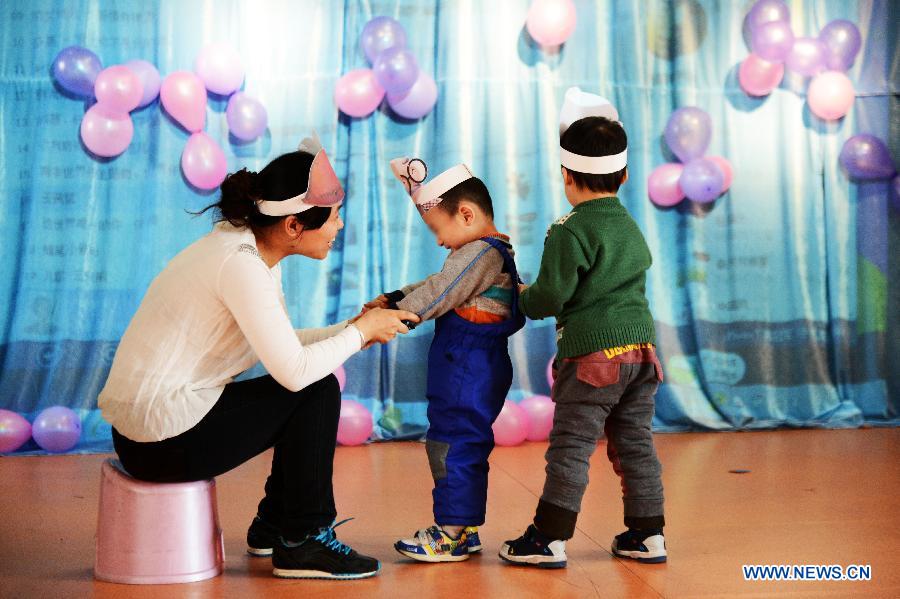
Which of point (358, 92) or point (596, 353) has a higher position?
point (358, 92)

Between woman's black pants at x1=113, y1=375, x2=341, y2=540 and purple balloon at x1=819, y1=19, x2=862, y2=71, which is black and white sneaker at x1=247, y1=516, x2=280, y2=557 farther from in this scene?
purple balloon at x1=819, y1=19, x2=862, y2=71

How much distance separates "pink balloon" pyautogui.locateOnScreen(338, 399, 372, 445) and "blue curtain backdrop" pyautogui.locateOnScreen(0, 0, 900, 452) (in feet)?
0.53

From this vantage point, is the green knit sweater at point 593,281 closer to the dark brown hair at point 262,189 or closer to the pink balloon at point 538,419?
the dark brown hair at point 262,189

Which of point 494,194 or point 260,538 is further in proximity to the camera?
point 494,194

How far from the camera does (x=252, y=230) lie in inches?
86.4

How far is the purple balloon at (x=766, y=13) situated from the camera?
14.4 feet

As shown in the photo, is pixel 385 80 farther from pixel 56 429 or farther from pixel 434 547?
pixel 434 547

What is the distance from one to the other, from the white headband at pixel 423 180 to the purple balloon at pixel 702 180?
6.94ft

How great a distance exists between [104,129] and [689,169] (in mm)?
2428

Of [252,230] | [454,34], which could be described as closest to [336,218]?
[252,230]

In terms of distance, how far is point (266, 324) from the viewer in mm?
2025

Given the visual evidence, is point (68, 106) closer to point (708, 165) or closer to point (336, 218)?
point (336, 218)

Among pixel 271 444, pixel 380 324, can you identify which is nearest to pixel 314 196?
pixel 380 324

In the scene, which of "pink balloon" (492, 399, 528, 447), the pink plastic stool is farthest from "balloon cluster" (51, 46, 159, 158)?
the pink plastic stool
